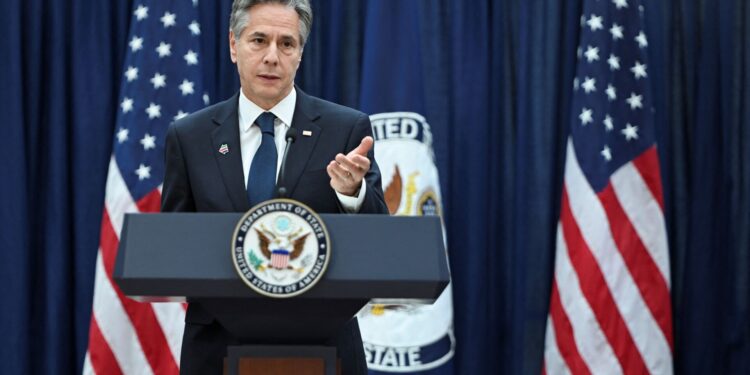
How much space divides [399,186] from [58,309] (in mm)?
1759

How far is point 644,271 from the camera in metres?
4.62

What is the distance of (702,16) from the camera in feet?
16.4

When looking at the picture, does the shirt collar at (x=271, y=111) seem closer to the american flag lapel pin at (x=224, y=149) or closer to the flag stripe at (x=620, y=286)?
the american flag lapel pin at (x=224, y=149)

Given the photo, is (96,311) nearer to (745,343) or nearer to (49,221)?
(49,221)

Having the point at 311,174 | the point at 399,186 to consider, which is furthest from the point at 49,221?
the point at 311,174

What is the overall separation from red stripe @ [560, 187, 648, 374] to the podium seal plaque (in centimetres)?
300

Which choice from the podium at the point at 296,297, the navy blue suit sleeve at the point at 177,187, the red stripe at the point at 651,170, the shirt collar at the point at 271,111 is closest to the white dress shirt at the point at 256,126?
the shirt collar at the point at 271,111

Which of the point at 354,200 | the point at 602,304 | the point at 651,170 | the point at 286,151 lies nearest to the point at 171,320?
the point at 602,304

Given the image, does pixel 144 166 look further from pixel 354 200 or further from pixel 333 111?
pixel 354 200

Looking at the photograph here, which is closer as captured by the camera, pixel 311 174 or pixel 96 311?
pixel 311 174

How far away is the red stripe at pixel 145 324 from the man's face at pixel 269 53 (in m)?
2.34

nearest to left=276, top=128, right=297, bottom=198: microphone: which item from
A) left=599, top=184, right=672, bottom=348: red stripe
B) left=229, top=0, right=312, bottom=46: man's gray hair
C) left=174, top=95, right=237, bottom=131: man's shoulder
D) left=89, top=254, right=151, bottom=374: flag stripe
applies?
left=174, top=95, right=237, bottom=131: man's shoulder

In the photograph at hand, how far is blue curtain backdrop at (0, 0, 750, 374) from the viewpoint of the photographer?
484cm

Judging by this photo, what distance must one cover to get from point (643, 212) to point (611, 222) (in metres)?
0.16
